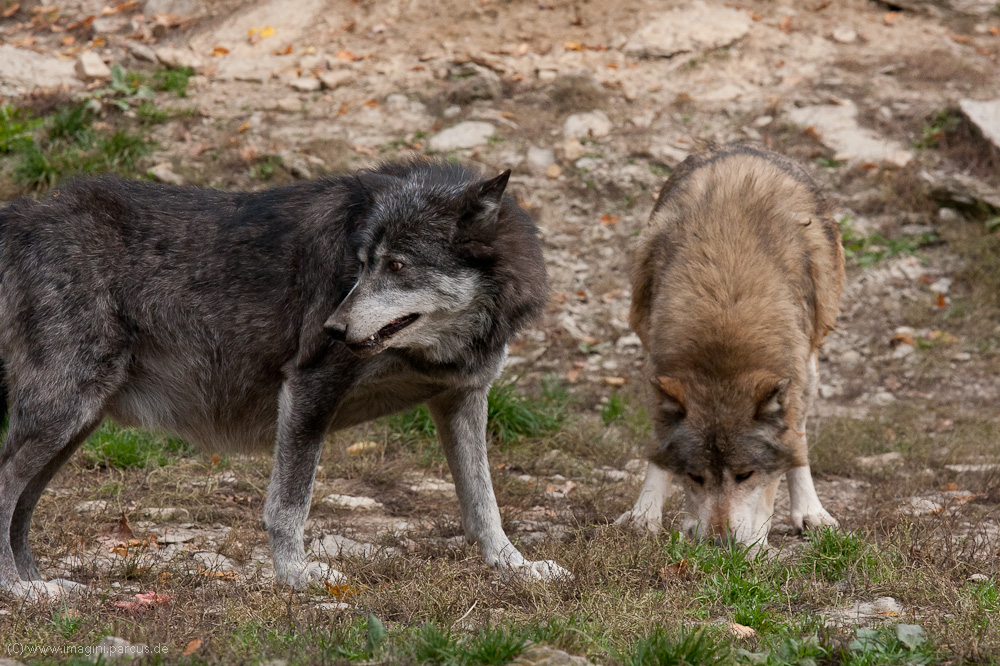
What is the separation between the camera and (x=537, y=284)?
5.02 metres

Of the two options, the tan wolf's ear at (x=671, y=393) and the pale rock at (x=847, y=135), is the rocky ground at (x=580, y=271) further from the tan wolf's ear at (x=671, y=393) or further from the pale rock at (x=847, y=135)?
the tan wolf's ear at (x=671, y=393)

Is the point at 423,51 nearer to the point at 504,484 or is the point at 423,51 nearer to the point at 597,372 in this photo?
the point at 597,372

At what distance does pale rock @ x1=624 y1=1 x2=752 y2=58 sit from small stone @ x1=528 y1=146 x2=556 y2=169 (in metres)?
2.27

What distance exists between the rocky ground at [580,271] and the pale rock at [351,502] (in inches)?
1.4

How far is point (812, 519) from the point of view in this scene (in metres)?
5.86

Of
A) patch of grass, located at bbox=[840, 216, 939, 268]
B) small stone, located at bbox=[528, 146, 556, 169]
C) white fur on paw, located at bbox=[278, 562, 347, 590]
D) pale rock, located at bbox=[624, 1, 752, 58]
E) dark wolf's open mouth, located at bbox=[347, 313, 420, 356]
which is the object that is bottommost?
patch of grass, located at bbox=[840, 216, 939, 268]

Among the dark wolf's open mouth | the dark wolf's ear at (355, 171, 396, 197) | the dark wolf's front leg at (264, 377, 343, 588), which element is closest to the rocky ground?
the dark wolf's front leg at (264, 377, 343, 588)

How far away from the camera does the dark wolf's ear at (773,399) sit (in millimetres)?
4914

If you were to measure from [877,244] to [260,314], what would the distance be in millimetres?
7813

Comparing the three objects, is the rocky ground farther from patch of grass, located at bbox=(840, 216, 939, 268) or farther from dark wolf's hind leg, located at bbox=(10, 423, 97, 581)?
dark wolf's hind leg, located at bbox=(10, 423, 97, 581)

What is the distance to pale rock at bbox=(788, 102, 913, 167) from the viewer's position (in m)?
11.2

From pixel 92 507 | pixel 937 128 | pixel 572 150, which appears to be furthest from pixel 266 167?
pixel 937 128

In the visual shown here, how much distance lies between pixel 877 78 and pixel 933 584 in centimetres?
936

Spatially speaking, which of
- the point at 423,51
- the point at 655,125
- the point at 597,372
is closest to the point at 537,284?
the point at 597,372
